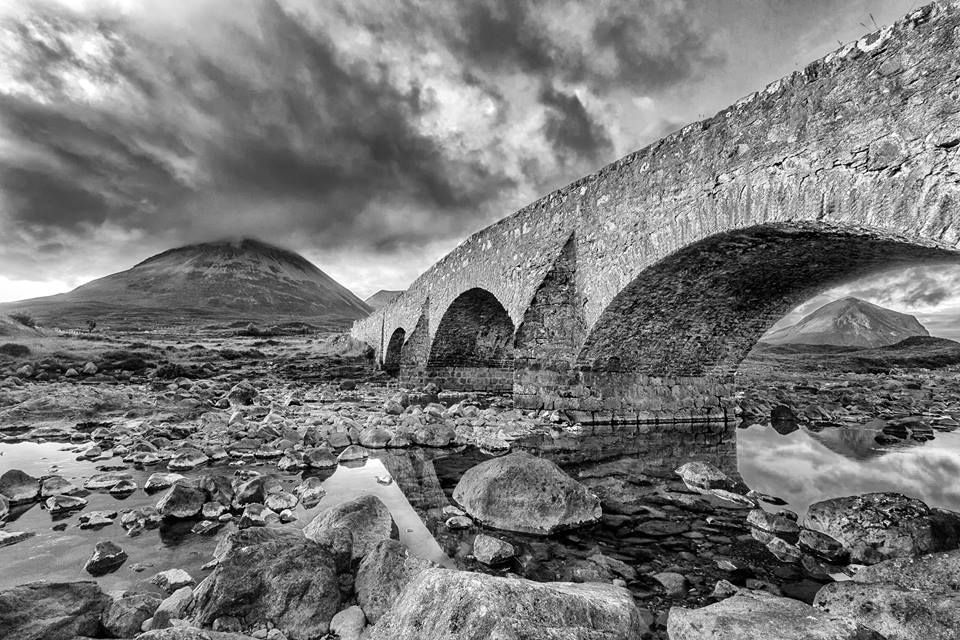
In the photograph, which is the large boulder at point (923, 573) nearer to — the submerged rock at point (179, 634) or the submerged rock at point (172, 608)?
the submerged rock at point (179, 634)

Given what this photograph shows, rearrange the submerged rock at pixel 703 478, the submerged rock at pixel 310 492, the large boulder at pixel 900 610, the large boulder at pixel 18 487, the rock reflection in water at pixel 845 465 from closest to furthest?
1. the large boulder at pixel 900 610
2. the large boulder at pixel 18 487
3. the submerged rock at pixel 310 492
4. the submerged rock at pixel 703 478
5. the rock reflection in water at pixel 845 465

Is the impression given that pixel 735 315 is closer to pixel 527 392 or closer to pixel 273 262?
pixel 527 392

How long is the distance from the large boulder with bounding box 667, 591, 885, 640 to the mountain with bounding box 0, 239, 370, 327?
8952cm

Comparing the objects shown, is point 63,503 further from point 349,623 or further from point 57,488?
point 349,623

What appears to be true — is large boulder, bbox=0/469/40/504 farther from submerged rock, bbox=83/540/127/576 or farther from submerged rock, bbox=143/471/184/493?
submerged rock, bbox=83/540/127/576

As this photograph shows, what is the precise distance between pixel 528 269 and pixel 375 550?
7.32 meters

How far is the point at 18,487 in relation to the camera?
3.90 m

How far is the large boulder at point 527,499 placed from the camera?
11.9 feet

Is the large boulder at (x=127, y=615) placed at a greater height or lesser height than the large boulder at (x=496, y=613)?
lesser

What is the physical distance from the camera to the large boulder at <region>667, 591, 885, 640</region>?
1926mm

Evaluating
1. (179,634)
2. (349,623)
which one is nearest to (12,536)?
(179,634)

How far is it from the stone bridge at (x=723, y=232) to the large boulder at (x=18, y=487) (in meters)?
7.05

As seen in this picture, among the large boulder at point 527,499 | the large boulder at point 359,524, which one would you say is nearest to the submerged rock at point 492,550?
the large boulder at point 527,499

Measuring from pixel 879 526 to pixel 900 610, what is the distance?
59.3 inches
